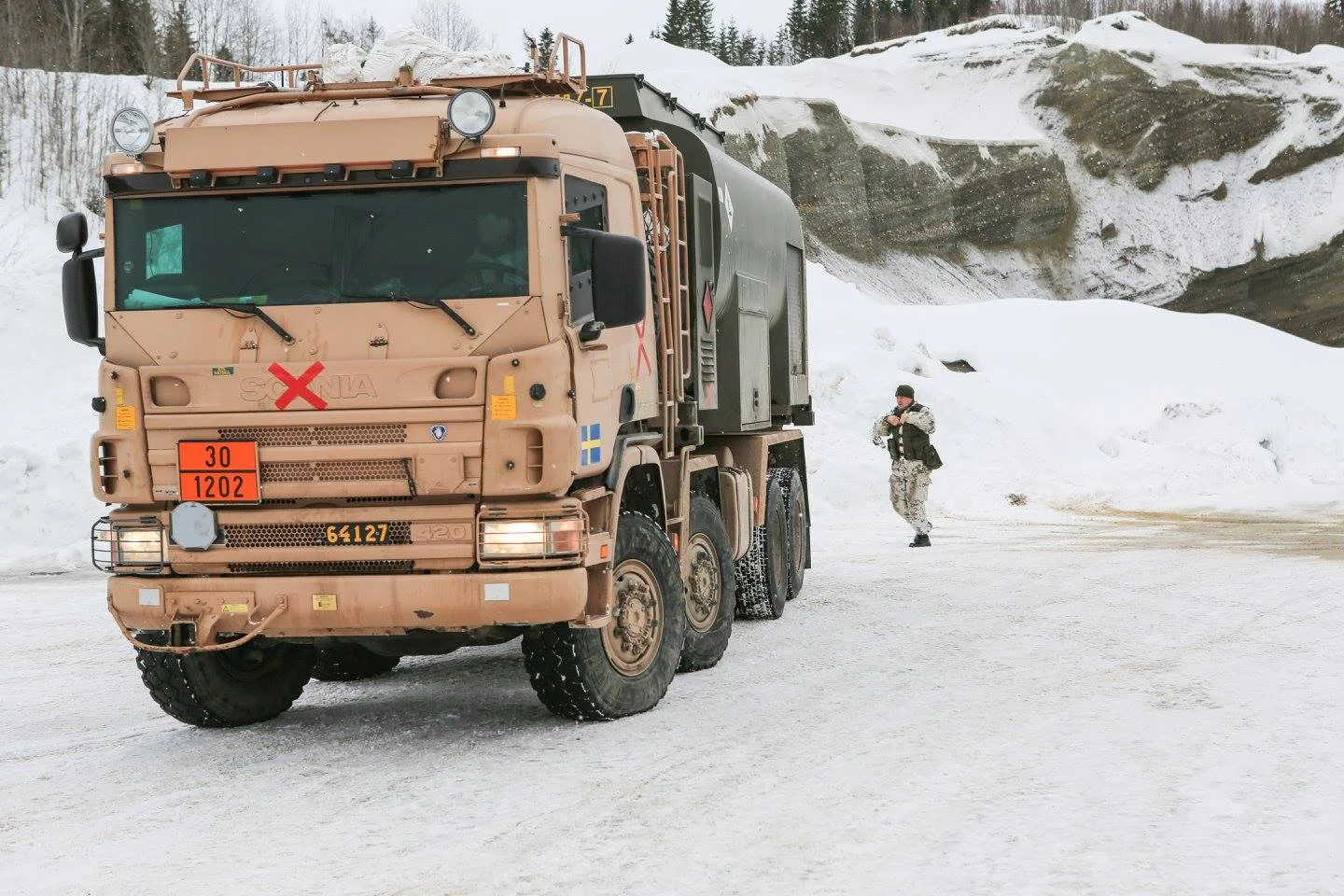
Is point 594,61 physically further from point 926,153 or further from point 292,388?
point 292,388

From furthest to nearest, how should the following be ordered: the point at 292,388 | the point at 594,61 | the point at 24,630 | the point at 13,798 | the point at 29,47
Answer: the point at 594,61 < the point at 29,47 < the point at 24,630 < the point at 292,388 < the point at 13,798

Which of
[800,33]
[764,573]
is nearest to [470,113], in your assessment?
[764,573]

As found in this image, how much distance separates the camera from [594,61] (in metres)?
66.4

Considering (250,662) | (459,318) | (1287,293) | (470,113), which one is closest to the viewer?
(459,318)

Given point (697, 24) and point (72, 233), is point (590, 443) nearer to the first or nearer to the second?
point (72, 233)

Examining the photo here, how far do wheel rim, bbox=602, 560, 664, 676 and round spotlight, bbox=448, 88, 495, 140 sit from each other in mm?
2322

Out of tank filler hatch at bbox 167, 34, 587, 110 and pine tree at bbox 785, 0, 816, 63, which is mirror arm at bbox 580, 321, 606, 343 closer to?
tank filler hatch at bbox 167, 34, 587, 110

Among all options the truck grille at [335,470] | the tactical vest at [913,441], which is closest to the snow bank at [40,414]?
the tactical vest at [913,441]

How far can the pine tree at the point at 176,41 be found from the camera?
156 ft

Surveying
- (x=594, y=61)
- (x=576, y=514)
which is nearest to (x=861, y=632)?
(x=576, y=514)

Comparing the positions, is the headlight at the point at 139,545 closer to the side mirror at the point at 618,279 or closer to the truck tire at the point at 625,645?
the truck tire at the point at 625,645

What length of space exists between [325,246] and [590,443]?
154 cm

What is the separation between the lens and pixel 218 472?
6941 millimetres

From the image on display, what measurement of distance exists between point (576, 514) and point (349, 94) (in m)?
2.45
